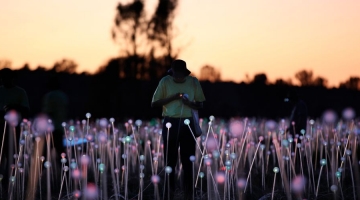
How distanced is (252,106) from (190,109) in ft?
63.1

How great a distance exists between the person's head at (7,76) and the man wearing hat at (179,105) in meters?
1.60

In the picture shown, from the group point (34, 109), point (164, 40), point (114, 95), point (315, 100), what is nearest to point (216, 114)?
point (164, 40)

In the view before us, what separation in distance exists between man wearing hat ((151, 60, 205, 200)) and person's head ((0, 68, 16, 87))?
1.60 meters

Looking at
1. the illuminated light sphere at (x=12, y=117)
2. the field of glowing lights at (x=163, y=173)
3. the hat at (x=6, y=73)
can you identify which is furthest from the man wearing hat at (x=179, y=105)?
the hat at (x=6, y=73)

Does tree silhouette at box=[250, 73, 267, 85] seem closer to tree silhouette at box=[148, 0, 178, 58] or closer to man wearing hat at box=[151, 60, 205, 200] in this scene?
tree silhouette at box=[148, 0, 178, 58]

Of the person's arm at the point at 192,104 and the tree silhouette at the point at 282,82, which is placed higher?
the tree silhouette at the point at 282,82

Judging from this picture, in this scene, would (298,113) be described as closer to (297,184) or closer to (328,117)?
(297,184)

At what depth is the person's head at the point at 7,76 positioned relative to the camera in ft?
19.3

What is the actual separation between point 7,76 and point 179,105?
1.85 meters

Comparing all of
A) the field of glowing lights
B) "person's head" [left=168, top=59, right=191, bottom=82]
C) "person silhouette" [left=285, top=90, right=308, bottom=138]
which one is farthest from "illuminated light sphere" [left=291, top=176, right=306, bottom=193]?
"person silhouette" [left=285, top=90, right=308, bottom=138]

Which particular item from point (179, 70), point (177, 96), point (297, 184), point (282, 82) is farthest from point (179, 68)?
point (282, 82)

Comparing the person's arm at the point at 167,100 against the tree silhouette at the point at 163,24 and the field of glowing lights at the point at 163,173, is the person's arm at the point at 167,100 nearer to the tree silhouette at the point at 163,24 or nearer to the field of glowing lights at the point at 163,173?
the field of glowing lights at the point at 163,173

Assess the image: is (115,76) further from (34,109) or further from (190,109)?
(190,109)

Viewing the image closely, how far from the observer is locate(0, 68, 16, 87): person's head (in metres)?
5.87
